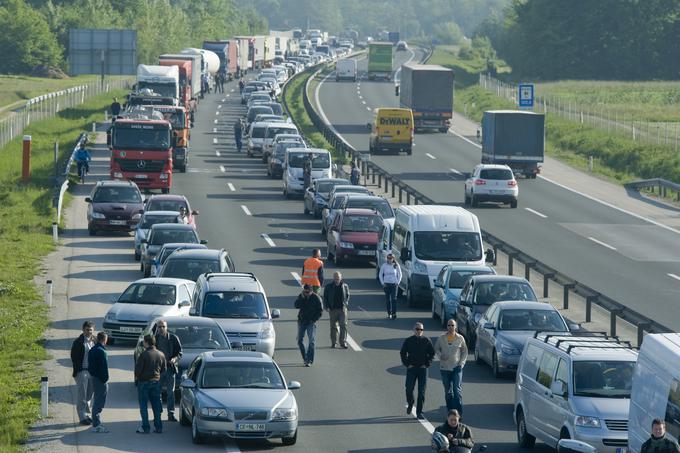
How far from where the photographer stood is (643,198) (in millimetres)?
64250

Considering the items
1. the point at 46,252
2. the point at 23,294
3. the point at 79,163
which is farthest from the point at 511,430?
the point at 79,163

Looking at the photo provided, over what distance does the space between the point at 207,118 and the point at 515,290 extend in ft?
231

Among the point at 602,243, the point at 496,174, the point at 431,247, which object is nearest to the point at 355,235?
the point at 431,247

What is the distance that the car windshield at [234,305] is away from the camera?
28.2 meters

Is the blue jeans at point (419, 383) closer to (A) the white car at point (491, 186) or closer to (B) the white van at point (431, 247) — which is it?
(B) the white van at point (431, 247)

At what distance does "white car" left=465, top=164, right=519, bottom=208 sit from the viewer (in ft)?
188

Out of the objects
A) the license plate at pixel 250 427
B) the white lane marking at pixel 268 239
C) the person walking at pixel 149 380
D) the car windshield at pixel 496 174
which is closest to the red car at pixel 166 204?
the white lane marking at pixel 268 239

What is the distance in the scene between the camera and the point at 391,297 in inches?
1328

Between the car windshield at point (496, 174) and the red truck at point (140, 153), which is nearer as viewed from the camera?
the red truck at point (140, 153)

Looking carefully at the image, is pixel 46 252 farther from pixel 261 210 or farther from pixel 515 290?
pixel 515 290

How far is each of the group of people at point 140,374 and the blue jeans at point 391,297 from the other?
398 inches

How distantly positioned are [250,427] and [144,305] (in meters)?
9.33

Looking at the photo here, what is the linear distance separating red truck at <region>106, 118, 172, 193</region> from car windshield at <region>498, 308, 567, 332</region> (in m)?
30.6

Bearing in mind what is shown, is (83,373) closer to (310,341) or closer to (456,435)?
(310,341)
